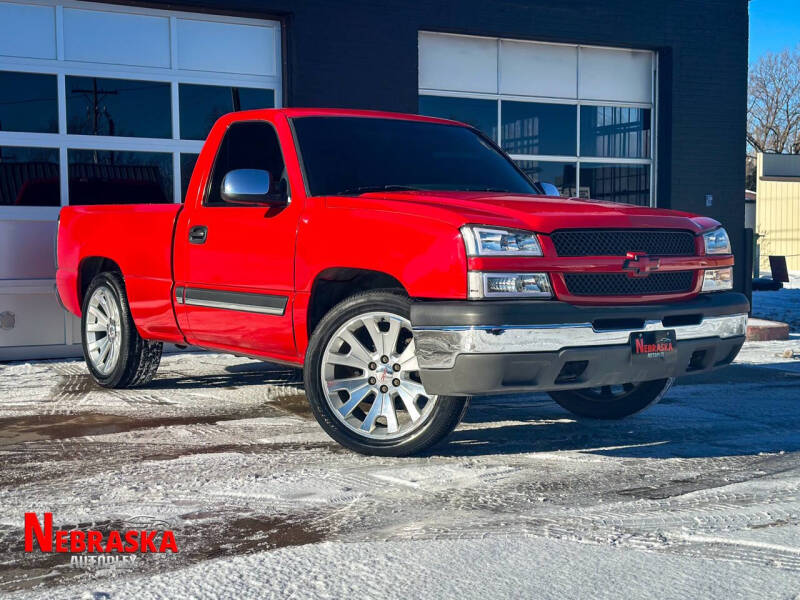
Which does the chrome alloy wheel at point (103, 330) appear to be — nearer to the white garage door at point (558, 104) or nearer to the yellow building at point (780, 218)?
the white garage door at point (558, 104)

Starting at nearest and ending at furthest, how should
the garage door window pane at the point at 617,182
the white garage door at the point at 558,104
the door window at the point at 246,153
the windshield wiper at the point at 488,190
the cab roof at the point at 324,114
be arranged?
the windshield wiper at the point at 488,190 → the cab roof at the point at 324,114 → the door window at the point at 246,153 → the white garage door at the point at 558,104 → the garage door window pane at the point at 617,182

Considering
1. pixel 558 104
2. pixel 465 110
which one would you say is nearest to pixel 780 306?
pixel 558 104

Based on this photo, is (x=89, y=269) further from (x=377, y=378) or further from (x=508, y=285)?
Answer: (x=508, y=285)

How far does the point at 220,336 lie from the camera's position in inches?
266

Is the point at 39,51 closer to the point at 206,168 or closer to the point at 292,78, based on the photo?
the point at 292,78

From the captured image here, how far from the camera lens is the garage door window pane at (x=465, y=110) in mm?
13406

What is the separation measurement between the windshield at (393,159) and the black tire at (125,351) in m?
2.35

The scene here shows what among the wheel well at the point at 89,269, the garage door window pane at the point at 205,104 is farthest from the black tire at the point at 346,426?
the garage door window pane at the point at 205,104

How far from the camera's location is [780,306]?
1819 centimetres

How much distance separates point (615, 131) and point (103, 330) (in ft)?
29.0

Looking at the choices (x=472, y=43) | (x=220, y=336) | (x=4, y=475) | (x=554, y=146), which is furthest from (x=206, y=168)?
(x=554, y=146)

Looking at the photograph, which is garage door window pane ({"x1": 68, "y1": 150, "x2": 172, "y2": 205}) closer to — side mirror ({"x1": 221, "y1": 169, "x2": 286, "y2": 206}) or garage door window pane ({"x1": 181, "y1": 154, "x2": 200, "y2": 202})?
garage door window pane ({"x1": 181, "y1": 154, "x2": 200, "y2": 202})

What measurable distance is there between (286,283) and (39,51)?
19.7ft

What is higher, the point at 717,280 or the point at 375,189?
the point at 375,189
